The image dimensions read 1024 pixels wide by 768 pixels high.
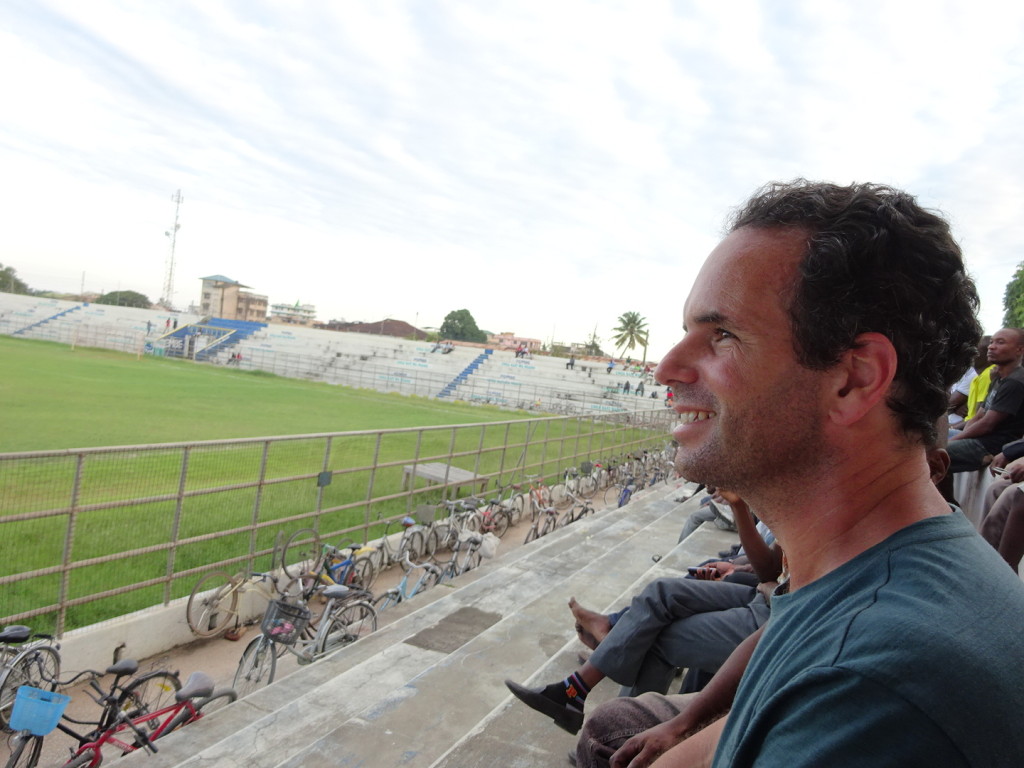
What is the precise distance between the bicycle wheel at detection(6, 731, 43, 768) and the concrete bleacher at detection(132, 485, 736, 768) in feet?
3.20

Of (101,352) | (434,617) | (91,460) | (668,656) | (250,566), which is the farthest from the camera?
(101,352)

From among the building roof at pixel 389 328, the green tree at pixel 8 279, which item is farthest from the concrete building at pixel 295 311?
the green tree at pixel 8 279

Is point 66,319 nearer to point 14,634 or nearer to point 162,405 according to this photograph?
point 162,405

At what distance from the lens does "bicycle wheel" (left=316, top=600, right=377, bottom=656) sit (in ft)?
20.2

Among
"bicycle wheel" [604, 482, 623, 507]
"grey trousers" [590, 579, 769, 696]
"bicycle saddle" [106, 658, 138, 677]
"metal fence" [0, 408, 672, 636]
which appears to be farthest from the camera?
"bicycle wheel" [604, 482, 623, 507]

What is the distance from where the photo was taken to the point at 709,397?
1.06 m

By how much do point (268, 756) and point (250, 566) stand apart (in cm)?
474

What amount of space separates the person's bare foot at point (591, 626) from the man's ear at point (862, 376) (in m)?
2.42

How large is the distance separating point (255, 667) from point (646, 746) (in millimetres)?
4883

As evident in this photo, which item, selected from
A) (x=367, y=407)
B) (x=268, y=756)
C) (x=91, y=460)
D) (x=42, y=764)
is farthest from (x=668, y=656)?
(x=367, y=407)

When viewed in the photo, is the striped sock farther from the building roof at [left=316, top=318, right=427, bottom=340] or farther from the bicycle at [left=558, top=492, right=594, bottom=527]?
the building roof at [left=316, top=318, right=427, bottom=340]

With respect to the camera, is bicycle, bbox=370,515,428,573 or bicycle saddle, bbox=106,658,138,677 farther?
bicycle, bbox=370,515,428,573

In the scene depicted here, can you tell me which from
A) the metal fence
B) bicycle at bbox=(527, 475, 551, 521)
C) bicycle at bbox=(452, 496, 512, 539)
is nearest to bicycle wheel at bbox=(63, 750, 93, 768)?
the metal fence

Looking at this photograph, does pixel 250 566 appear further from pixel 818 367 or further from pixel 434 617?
pixel 818 367
